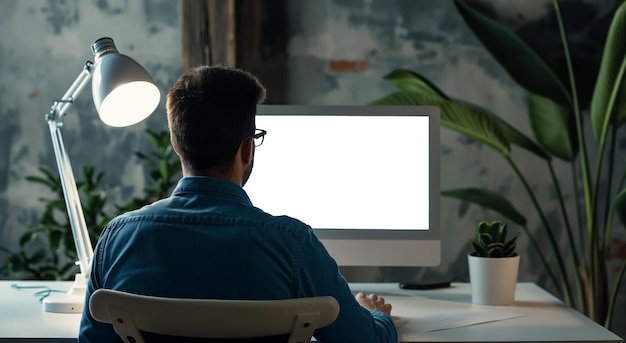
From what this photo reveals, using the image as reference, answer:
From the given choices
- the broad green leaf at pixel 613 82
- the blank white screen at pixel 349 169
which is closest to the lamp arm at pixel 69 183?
the blank white screen at pixel 349 169

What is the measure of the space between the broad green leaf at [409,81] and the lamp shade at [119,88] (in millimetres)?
1192

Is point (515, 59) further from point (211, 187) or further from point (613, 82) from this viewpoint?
Answer: point (211, 187)

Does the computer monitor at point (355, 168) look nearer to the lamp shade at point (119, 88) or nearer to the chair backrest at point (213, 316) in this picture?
the lamp shade at point (119, 88)

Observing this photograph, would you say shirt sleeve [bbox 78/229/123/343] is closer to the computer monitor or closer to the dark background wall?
the computer monitor

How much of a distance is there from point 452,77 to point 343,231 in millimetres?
1356

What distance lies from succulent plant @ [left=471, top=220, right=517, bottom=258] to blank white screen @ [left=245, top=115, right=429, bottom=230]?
13cm

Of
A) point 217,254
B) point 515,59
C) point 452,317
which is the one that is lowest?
point 452,317

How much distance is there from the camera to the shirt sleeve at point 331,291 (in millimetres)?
1381

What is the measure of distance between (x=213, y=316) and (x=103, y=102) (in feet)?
2.49

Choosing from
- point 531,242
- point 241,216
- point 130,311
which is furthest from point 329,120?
point 531,242

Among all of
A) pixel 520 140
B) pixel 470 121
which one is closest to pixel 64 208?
pixel 470 121

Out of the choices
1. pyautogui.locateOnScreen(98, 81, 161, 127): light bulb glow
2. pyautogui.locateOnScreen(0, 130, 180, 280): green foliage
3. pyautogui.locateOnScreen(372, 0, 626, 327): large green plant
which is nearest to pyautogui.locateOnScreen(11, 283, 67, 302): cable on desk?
pyautogui.locateOnScreen(98, 81, 161, 127): light bulb glow

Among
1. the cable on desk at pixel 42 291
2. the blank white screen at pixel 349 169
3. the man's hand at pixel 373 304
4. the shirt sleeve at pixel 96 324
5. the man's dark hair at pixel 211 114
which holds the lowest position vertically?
the cable on desk at pixel 42 291

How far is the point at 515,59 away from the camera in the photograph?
295 cm
